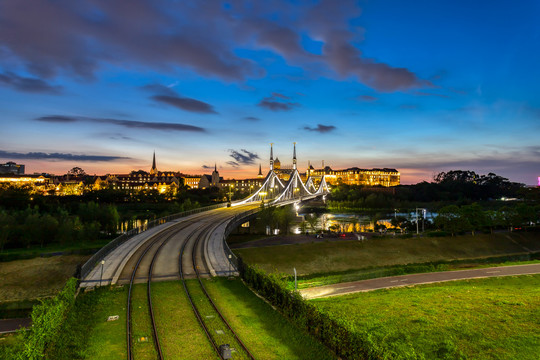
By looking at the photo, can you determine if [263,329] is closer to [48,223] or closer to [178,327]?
[178,327]

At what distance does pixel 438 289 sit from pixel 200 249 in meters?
24.5

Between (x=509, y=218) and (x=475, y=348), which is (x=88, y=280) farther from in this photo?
(x=509, y=218)

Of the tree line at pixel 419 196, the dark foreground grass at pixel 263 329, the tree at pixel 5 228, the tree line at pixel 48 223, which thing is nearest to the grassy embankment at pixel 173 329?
the dark foreground grass at pixel 263 329

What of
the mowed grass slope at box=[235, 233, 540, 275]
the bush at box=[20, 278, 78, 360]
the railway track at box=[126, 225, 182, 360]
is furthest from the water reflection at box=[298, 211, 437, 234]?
the bush at box=[20, 278, 78, 360]

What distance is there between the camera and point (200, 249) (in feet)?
131

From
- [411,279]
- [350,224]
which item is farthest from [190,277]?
[350,224]

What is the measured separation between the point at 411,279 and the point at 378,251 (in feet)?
48.6

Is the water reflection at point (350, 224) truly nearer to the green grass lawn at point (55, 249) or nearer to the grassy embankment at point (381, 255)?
the grassy embankment at point (381, 255)

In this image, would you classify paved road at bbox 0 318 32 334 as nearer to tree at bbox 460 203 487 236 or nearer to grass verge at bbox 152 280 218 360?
grass verge at bbox 152 280 218 360

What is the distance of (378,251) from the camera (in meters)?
51.0

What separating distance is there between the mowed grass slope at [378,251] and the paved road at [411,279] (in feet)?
29.9

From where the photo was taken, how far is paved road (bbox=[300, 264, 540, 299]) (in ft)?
103

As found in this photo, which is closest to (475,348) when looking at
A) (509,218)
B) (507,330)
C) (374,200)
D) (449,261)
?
(507,330)

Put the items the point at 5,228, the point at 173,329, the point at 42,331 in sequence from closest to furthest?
the point at 42,331 → the point at 173,329 → the point at 5,228
